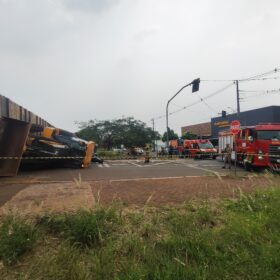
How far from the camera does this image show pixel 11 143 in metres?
13.8

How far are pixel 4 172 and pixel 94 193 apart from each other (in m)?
7.10

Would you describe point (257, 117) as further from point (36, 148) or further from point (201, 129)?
point (36, 148)

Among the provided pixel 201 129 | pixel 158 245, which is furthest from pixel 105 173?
pixel 201 129

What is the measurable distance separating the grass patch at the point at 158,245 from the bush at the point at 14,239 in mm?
163

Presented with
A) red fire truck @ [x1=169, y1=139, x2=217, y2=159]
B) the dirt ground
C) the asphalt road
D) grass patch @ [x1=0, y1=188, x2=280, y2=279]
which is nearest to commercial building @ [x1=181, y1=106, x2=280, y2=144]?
red fire truck @ [x1=169, y1=139, x2=217, y2=159]

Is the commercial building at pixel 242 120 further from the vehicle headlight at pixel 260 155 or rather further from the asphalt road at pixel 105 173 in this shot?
the asphalt road at pixel 105 173

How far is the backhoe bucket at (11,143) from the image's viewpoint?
44.4 feet

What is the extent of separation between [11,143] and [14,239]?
10248 mm

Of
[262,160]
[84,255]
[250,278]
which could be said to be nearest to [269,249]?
[250,278]

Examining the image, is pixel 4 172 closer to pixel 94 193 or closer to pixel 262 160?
pixel 94 193

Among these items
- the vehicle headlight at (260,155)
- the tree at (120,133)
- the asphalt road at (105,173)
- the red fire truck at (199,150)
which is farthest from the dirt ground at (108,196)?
the tree at (120,133)

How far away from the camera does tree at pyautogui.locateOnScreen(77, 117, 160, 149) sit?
166 feet

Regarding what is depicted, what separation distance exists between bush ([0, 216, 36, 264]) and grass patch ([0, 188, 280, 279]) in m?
0.16

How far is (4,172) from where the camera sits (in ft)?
45.3
